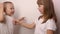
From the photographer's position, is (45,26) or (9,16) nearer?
(45,26)

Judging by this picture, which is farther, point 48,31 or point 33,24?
point 33,24

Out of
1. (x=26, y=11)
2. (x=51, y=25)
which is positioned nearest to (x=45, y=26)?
(x=51, y=25)

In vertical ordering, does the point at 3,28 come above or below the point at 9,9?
below

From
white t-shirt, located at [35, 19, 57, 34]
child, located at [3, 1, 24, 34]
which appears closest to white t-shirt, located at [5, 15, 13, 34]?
child, located at [3, 1, 24, 34]

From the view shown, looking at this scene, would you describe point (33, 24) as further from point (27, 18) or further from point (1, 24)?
point (1, 24)

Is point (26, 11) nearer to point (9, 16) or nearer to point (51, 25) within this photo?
point (9, 16)

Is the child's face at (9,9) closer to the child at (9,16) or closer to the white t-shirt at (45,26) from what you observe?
the child at (9,16)

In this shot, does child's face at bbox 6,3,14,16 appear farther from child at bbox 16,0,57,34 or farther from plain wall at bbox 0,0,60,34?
child at bbox 16,0,57,34

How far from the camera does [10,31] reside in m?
1.02

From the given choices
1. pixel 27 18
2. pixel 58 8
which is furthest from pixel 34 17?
pixel 58 8

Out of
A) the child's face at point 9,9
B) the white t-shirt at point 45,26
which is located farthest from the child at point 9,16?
the white t-shirt at point 45,26

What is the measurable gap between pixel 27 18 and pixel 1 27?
0.18 metres

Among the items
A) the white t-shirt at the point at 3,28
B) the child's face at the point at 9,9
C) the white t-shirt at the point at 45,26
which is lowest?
the white t-shirt at the point at 3,28

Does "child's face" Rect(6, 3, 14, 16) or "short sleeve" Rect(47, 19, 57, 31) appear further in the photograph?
"child's face" Rect(6, 3, 14, 16)
